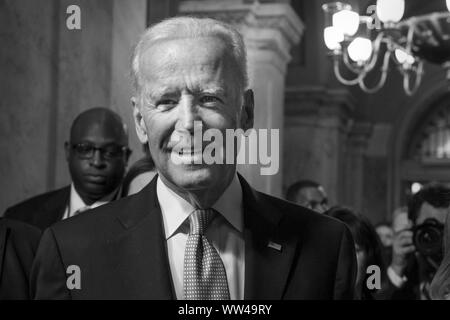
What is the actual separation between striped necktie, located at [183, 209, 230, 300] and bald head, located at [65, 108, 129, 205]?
216 centimetres

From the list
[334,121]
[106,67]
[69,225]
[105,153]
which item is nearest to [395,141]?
[334,121]

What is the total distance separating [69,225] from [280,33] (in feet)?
29.6

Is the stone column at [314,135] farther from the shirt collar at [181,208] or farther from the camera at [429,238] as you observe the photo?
the shirt collar at [181,208]

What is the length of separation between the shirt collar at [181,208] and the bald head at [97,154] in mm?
2067

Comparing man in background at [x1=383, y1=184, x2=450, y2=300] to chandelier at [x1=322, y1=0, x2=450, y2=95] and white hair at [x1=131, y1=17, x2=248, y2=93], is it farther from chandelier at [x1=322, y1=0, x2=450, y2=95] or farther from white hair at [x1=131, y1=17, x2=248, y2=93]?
chandelier at [x1=322, y1=0, x2=450, y2=95]

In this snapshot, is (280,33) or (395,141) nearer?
(280,33)

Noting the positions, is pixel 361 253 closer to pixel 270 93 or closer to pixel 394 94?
pixel 270 93

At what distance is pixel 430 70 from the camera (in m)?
24.0

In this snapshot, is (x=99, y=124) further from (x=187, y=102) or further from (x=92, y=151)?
(x=187, y=102)

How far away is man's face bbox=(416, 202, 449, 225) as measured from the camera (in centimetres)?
399

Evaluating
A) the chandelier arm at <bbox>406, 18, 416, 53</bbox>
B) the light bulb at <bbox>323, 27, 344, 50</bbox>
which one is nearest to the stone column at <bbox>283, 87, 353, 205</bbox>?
the chandelier arm at <bbox>406, 18, 416, 53</bbox>

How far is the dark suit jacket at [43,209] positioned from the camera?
4309 mm

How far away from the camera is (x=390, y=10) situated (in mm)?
9703

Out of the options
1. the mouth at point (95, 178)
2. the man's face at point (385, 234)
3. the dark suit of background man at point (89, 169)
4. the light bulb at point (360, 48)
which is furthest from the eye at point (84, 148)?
the light bulb at point (360, 48)
